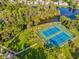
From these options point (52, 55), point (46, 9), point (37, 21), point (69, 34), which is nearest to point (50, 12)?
point (46, 9)

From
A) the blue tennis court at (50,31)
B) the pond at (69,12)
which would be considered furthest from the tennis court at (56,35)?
the pond at (69,12)

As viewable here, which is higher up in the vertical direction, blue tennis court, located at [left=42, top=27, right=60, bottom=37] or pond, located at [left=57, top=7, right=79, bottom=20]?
blue tennis court, located at [left=42, top=27, right=60, bottom=37]

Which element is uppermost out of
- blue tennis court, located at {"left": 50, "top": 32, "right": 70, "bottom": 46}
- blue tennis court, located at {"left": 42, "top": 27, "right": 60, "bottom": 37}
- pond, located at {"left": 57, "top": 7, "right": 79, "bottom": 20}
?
blue tennis court, located at {"left": 42, "top": 27, "right": 60, "bottom": 37}

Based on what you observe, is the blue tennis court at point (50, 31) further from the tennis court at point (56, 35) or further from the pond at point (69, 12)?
the pond at point (69, 12)

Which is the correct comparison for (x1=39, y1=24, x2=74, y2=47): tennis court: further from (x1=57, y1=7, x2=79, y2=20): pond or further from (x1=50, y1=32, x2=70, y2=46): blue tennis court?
(x1=57, y1=7, x2=79, y2=20): pond

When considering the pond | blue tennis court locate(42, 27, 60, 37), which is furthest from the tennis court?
the pond

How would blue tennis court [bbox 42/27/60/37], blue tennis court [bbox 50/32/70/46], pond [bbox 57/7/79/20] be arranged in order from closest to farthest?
blue tennis court [bbox 50/32/70/46] → blue tennis court [bbox 42/27/60/37] → pond [bbox 57/7/79/20]

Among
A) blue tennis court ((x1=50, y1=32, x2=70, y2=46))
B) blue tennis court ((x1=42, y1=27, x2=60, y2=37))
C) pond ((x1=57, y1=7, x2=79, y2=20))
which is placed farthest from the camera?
pond ((x1=57, y1=7, x2=79, y2=20))

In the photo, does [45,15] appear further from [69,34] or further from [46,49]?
[46,49]
